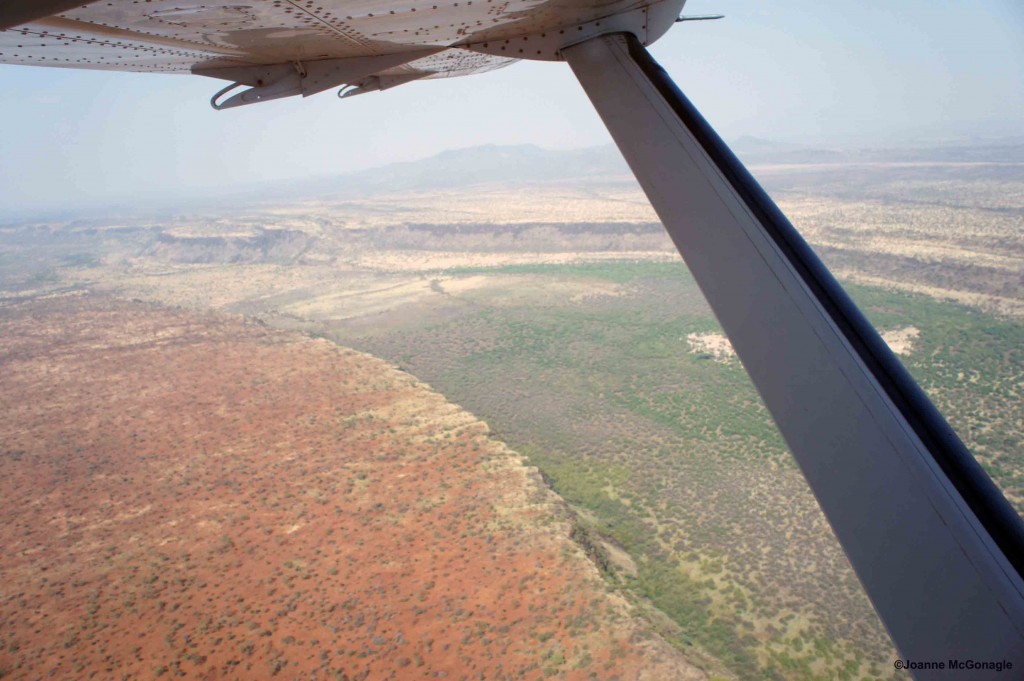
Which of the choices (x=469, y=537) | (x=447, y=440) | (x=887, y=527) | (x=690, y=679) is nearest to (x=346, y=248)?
(x=447, y=440)

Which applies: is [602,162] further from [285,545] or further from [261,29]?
[261,29]

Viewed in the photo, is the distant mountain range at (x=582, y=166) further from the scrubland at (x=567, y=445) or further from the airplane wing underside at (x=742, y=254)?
the airplane wing underside at (x=742, y=254)

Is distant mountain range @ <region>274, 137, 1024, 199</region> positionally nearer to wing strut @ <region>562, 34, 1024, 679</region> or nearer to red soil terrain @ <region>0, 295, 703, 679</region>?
red soil terrain @ <region>0, 295, 703, 679</region>

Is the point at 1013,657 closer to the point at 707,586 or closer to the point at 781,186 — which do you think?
the point at 707,586

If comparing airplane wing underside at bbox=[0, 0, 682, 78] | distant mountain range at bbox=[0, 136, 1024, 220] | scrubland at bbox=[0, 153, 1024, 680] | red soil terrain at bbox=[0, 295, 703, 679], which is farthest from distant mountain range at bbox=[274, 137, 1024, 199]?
airplane wing underside at bbox=[0, 0, 682, 78]

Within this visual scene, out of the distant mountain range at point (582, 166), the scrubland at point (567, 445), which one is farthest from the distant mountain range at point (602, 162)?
the scrubland at point (567, 445)

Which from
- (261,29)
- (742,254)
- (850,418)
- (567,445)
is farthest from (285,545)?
(850,418)

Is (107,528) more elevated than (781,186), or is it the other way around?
(781,186)
